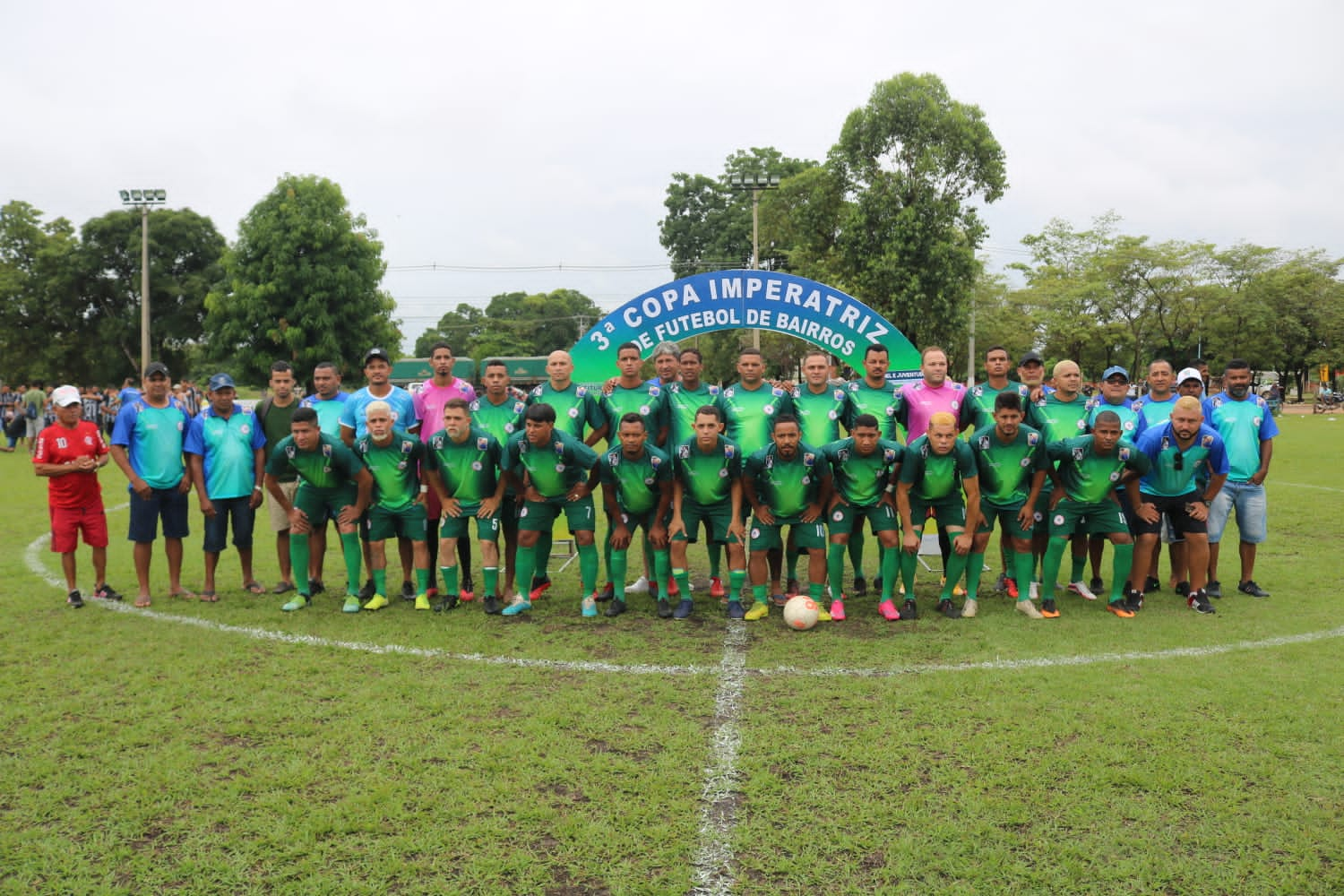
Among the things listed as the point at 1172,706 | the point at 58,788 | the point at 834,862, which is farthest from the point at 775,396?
the point at 58,788

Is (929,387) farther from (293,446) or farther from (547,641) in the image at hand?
(293,446)

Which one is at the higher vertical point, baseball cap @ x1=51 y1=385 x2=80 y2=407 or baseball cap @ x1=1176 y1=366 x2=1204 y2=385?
baseball cap @ x1=1176 y1=366 x2=1204 y2=385

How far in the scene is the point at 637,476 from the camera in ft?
22.0

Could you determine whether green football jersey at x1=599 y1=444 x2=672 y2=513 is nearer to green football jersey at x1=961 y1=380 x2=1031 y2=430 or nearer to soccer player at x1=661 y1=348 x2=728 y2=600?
soccer player at x1=661 y1=348 x2=728 y2=600

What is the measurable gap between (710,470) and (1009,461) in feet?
7.37

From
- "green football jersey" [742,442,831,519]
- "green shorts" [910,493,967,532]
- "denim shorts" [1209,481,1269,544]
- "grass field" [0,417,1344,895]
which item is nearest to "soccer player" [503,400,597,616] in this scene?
"grass field" [0,417,1344,895]

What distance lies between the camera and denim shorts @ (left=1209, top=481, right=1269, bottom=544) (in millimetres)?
7145

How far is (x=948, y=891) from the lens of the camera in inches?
121

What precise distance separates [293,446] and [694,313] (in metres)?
4.48

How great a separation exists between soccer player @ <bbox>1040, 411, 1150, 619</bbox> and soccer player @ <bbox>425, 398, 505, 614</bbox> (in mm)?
4224

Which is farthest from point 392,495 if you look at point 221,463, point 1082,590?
point 1082,590

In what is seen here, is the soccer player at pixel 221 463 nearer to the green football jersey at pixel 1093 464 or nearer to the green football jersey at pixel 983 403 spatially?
the green football jersey at pixel 983 403

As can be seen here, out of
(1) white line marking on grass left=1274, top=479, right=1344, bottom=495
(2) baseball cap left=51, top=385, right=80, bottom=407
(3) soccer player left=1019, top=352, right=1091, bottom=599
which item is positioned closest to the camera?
(2) baseball cap left=51, top=385, right=80, bottom=407

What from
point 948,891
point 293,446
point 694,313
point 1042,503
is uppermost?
point 694,313
